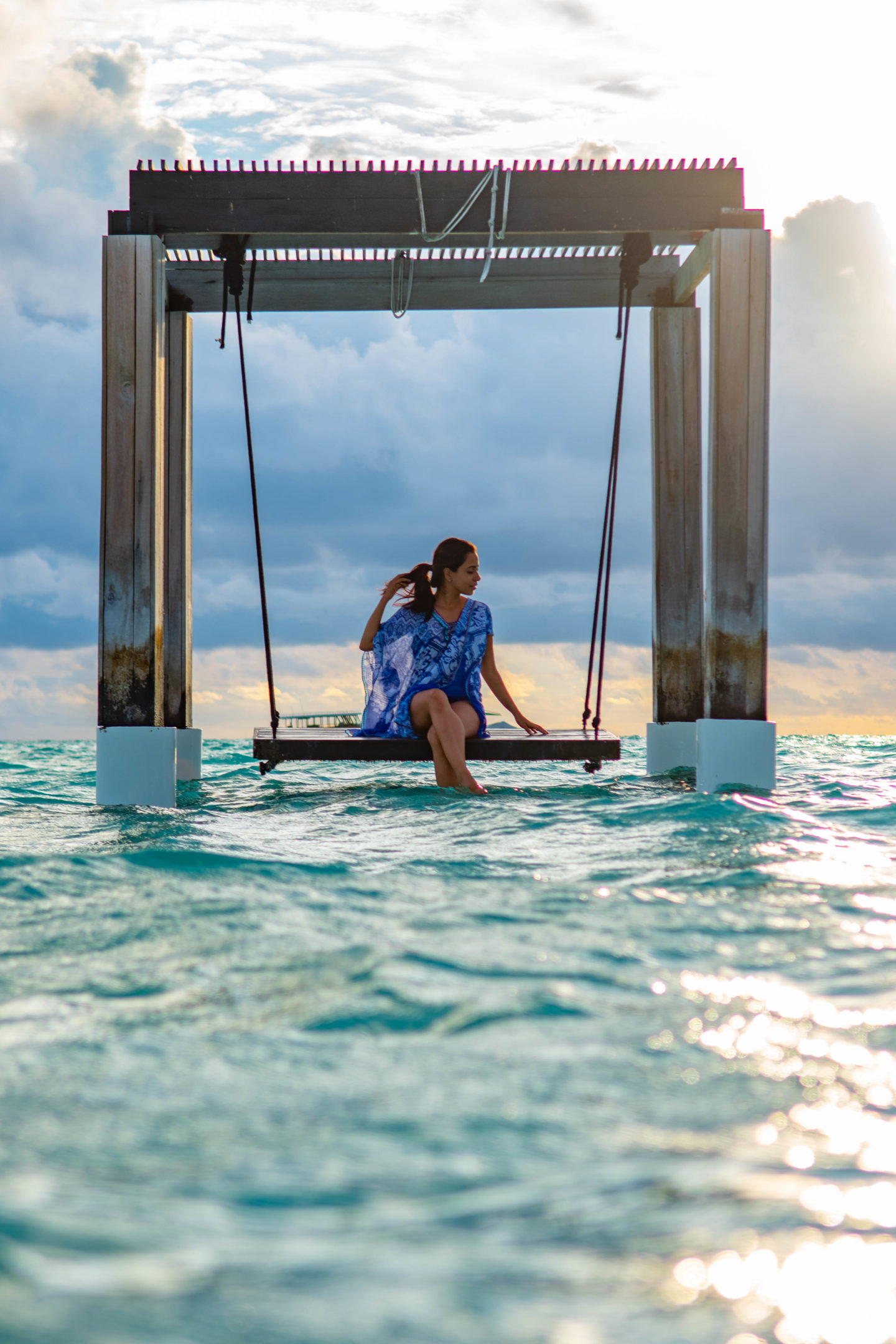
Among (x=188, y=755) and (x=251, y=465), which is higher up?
(x=251, y=465)

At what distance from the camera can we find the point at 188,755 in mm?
7520

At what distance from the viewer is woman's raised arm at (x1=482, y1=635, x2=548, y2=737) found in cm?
605

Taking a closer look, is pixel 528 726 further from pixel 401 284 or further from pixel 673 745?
pixel 401 284

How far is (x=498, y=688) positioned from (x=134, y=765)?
210 centimetres

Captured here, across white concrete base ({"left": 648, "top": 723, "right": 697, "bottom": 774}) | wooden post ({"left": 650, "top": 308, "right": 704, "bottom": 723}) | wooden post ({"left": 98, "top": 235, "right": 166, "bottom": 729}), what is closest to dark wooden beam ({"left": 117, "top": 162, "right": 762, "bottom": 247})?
wooden post ({"left": 98, "top": 235, "right": 166, "bottom": 729})

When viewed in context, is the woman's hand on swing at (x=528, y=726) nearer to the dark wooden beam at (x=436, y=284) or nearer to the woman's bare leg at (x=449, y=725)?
the woman's bare leg at (x=449, y=725)

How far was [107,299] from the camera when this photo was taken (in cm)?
557

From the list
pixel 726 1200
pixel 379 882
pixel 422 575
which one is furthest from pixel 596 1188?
pixel 422 575

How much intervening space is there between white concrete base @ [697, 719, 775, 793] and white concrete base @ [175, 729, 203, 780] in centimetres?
371

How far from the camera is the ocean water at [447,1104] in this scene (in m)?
1.22

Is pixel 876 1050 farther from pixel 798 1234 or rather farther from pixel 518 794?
pixel 518 794

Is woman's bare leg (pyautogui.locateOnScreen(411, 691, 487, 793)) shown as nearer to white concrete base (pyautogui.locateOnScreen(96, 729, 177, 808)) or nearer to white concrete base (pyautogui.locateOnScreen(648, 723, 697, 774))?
white concrete base (pyautogui.locateOnScreen(96, 729, 177, 808))

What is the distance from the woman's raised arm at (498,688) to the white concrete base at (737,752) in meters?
0.97

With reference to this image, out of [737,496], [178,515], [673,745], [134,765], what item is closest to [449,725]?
[134,765]
